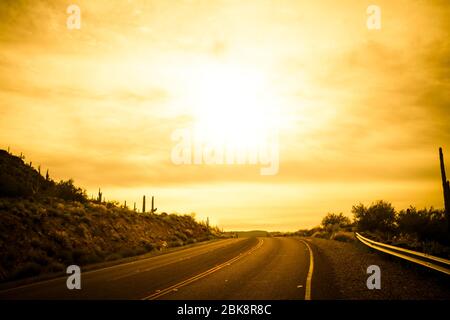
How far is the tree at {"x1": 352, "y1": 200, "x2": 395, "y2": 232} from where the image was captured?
139 feet

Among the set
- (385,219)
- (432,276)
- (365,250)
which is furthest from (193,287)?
(385,219)

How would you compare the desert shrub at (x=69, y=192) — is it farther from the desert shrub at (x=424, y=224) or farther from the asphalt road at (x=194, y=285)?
the desert shrub at (x=424, y=224)

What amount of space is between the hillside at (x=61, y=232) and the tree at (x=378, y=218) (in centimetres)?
2082

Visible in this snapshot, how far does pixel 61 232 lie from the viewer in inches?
1016

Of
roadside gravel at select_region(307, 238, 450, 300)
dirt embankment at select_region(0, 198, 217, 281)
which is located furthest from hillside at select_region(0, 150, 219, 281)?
roadside gravel at select_region(307, 238, 450, 300)

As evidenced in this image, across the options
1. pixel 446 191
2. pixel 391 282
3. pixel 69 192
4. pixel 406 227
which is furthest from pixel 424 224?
pixel 69 192

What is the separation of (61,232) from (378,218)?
34420 millimetres

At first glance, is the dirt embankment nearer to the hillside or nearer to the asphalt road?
the hillside

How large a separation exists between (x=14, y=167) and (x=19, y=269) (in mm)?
41907

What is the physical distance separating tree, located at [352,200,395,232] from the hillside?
68.3 ft

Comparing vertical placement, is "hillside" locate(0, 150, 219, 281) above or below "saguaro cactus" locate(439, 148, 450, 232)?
below

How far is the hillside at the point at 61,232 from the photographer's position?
20547mm

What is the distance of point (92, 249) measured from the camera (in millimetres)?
26719
